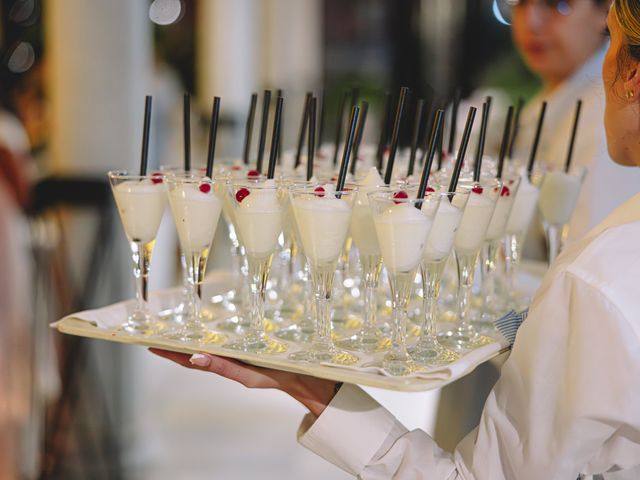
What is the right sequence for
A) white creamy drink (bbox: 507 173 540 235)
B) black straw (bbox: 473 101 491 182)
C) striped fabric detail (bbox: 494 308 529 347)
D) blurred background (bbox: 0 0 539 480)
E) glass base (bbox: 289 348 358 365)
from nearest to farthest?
1. glass base (bbox: 289 348 358 365)
2. striped fabric detail (bbox: 494 308 529 347)
3. black straw (bbox: 473 101 491 182)
4. white creamy drink (bbox: 507 173 540 235)
5. blurred background (bbox: 0 0 539 480)

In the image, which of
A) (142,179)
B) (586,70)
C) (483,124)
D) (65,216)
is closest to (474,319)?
(483,124)

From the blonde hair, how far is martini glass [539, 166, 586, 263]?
68 cm

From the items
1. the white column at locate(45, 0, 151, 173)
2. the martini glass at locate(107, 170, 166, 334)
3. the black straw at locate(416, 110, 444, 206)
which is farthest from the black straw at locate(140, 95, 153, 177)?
the white column at locate(45, 0, 151, 173)

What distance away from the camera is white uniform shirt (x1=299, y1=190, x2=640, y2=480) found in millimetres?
1303

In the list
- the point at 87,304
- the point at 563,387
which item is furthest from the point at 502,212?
the point at 87,304

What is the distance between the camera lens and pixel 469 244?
1824 millimetres

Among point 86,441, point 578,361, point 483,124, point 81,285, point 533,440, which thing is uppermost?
point 483,124

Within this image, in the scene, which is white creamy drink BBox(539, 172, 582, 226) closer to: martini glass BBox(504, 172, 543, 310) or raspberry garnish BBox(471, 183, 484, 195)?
martini glass BBox(504, 172, 543, 310)

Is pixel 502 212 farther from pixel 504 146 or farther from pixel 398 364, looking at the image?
pixel 398 364

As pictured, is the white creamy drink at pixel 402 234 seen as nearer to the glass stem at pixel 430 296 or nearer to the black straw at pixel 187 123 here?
the glass stem at pixel 430 296

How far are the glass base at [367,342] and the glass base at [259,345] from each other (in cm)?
13

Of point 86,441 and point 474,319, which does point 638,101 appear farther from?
point 86,441

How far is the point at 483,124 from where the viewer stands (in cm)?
182

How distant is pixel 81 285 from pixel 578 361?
9.30ft
